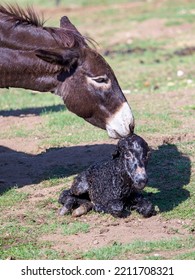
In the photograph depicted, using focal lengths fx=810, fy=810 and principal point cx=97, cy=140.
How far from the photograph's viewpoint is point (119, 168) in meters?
7.64

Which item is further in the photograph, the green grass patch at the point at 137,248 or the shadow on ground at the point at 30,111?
the shadow on ground at the point at 30,111

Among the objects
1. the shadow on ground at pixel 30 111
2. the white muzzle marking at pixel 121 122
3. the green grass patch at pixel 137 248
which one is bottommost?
the shadow on ground at pixel 30 111

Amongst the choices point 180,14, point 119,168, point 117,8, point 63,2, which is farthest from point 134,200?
point 63,2

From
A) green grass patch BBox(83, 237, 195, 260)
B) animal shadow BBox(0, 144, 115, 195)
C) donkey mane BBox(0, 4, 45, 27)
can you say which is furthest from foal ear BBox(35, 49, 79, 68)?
green grass patch BBox(83, 237, 195, 260)

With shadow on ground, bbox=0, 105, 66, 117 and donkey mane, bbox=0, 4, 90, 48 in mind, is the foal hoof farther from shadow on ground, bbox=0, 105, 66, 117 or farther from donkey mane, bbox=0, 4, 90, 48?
shadow on ground, bbox=0, 105, 66, 117

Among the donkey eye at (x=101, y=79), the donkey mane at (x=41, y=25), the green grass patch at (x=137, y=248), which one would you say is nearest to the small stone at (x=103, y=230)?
the green grass patch at (x=137, y=248)

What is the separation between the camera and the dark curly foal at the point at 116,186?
7.49 meters

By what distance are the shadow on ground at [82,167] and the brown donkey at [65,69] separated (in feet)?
2.75

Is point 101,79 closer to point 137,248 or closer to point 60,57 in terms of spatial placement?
point 60,57

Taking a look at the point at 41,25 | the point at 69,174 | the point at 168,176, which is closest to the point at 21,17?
the point at 41,25

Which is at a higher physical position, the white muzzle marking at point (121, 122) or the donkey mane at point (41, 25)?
the donkey mane at point (41, 25)

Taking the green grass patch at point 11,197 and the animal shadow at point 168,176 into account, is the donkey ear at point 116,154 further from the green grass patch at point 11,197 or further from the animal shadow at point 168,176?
the green grass patch at point 11,197

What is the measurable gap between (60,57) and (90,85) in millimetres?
423

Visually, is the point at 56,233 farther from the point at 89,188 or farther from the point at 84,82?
the point at 84,82
